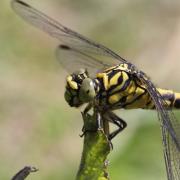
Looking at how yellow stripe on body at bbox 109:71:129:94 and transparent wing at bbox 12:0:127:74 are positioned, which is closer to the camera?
yellow stripe on body at bbox 109:71:129:94

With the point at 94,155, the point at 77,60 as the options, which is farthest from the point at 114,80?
the point at 94,155

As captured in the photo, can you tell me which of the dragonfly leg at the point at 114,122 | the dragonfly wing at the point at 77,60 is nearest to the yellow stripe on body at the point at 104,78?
the dragonfly leg at the point at 114,122

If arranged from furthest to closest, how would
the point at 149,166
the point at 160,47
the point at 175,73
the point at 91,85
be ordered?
the point at 160,47 < the point at 175,73 < the point at 149,166 < the point at 91,85

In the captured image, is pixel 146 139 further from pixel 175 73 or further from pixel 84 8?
pixel 84 8

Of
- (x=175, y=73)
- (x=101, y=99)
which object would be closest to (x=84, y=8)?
(x=175, y=73)

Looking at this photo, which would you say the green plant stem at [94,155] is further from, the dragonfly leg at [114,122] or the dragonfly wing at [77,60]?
the dragonfly wing at [77,60]

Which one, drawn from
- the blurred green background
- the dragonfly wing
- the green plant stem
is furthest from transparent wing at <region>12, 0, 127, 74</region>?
the green plant stem

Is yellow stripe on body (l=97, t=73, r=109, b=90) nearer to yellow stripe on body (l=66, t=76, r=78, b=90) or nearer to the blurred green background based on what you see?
yellow stripe on body (l=66, t=76, r=78, b=90)
